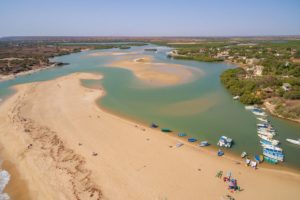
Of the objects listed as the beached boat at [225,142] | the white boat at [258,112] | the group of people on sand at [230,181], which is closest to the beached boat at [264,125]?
the white boat at [258,112]

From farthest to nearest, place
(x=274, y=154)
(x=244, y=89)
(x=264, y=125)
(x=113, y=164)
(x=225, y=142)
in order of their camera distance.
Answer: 1. (x=244, y=89)
2. (x=264, y=125)
3. (x=225, y=142)
4. (x=274, y=154)
5. (x=113, y=164)

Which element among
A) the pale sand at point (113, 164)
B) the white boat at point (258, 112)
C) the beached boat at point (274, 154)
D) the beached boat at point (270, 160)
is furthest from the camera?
the white boat at point (258, 112)

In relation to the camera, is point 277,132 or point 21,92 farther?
point 21,92

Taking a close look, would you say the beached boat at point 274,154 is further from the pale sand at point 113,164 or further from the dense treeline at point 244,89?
the dense treeline at point 244,89

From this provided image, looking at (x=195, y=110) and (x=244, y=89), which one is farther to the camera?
(x=244, y=89)

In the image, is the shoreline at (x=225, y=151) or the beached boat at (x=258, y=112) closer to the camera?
the shoreline at (x=225, y=151)

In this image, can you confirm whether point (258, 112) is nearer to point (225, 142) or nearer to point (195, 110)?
point (195, 110)

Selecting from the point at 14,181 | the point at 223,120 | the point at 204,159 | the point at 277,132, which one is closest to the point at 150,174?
the point at 204,159

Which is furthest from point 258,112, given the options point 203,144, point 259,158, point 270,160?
point 203,144

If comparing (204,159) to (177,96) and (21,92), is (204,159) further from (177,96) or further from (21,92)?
(21,92)
